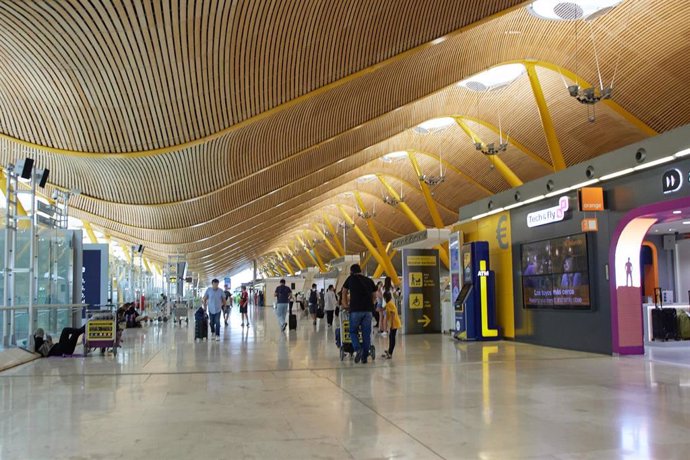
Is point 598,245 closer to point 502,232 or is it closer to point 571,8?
point 502,232

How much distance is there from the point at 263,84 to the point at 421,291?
7.90m

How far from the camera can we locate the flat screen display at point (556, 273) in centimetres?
1273

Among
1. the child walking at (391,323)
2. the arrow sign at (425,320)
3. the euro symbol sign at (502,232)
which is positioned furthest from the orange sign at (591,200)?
the arrow sign at (425,320)

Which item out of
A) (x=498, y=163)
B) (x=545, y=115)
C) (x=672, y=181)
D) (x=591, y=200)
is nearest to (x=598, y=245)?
(x=591, y=200)

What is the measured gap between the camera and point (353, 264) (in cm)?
1272

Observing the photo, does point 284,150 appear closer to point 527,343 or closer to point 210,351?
point 210,351

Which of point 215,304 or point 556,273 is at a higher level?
point 556,273

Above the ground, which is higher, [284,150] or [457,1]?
[457,1]

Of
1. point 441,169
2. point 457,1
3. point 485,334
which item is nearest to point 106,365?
point 485,334

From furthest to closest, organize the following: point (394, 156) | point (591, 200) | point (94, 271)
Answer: point (394, 156) < point (94, 271) < point (591, 200)

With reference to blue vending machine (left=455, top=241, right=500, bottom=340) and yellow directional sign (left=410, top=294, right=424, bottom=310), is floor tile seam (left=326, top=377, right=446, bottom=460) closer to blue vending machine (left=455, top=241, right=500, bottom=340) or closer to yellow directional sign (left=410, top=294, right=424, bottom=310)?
blue vending machine (left=455, top=241, right=500, bottom=340)

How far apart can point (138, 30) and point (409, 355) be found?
7673 mm

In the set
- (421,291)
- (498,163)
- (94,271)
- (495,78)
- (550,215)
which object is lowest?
(421,291)

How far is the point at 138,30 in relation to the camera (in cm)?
1145
